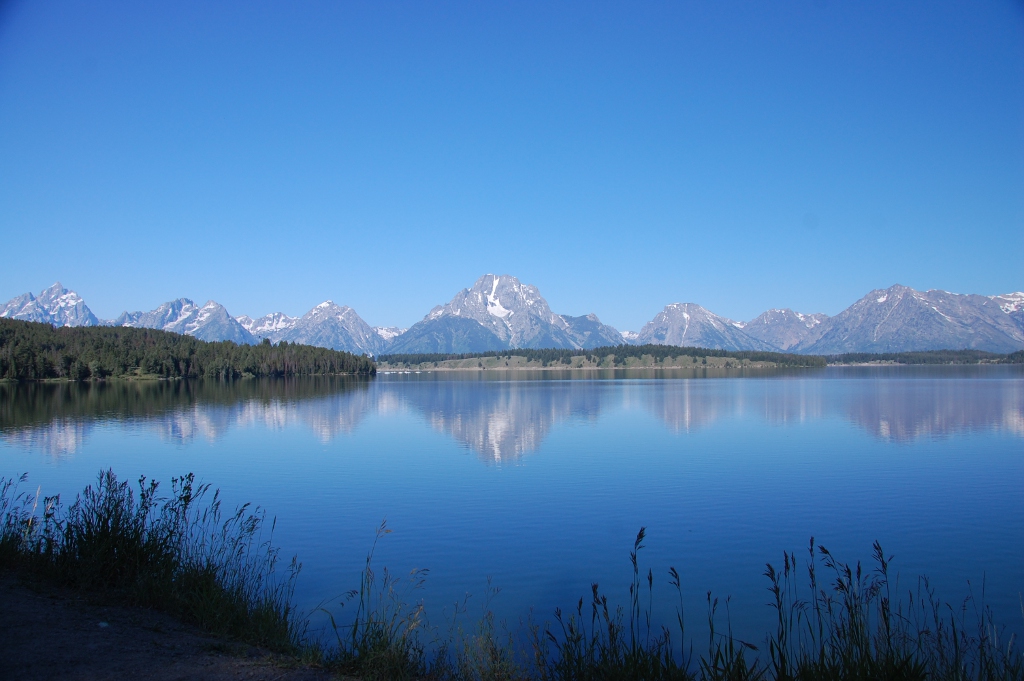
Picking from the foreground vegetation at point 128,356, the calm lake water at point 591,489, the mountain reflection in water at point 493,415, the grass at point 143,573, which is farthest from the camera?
the foreground vegetation at point 128,356

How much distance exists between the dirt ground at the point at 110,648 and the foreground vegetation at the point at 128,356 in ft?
465

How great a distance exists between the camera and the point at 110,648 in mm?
8391

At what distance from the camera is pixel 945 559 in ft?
53.8

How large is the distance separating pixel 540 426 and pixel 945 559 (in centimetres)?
3402

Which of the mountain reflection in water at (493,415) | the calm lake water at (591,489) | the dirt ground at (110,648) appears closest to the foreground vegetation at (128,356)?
the mountain reflection in water at (493,415)

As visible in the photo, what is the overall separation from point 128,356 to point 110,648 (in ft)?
529

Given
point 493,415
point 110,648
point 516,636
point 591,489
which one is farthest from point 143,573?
point 493,415

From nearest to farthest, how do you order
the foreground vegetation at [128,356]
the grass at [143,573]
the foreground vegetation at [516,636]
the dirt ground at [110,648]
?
the dirt ground at [110,648]
the foreground vegetation at [516,636]
the grass at [143,573]
the foreground vegetation at [128,356]

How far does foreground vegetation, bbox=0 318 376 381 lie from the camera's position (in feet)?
422

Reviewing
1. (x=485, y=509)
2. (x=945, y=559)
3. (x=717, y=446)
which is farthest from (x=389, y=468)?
(x=945, y=559)

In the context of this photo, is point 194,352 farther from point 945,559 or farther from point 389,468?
point 945,559

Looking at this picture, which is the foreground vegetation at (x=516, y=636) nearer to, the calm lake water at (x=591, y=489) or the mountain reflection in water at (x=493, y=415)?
the calm lake water at (x=591, y=489)

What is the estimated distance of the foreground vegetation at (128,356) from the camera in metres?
128

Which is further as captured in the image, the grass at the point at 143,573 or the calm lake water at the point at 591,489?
the calm lake water at the point at 591,489
